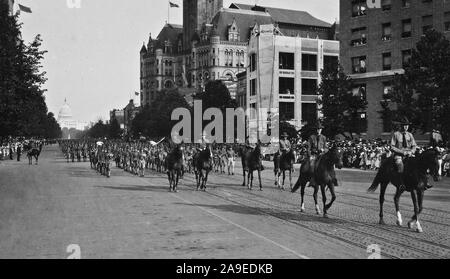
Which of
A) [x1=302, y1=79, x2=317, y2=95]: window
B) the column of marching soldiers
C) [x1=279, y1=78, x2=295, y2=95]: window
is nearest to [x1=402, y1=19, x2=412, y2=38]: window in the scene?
[x1=279, y1=78, x2=295, y2=95]: window

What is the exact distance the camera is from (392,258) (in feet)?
28.6

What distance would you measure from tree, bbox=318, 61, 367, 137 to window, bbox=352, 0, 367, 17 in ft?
27.3

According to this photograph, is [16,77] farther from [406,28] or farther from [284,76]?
[284,76]

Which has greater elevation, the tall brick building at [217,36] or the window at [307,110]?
the tall brick building at [217,36]

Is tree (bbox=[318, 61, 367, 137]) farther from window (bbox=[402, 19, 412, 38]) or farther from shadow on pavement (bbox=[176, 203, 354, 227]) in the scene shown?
shadow on pavement (bbox=[176, 203, 354, 227])

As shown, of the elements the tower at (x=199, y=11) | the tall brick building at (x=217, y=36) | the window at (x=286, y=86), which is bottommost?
the window at (x=286, y=86)

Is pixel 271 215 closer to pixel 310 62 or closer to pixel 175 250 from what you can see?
pixel 175 250

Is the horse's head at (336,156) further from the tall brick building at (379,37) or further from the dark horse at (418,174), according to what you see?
the tall brick building at (379,37)

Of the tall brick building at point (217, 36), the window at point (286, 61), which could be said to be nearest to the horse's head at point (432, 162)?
the window at point (286, 61)

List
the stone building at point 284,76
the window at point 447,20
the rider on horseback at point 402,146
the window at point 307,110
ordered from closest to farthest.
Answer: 1. the rider on horseback at point 402,146
2. the window at point 447,20
3. the stone building at point 284,76
4. the window at point 307,110

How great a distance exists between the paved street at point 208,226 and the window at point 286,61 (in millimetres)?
53249

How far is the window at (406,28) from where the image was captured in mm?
50719
